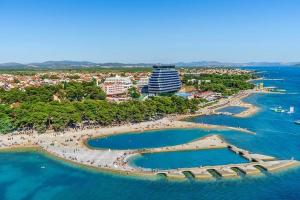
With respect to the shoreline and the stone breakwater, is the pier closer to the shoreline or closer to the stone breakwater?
the stone breakwater

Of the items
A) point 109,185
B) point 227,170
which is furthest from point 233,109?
point 109,185

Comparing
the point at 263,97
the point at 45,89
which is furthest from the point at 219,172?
the point at 263,97

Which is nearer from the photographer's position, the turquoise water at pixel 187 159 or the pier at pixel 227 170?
the pier at pixel 227 170

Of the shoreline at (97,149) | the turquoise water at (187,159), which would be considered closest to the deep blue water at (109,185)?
the shoreline at (97,149)

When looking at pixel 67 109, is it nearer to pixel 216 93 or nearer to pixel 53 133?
pixel 53 133

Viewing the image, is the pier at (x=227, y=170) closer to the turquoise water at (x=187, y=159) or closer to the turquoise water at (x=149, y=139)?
the turquoise water at (x=187, y=159)

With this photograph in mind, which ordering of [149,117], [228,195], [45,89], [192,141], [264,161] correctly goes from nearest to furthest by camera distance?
[228,195] < [264,161] < [192,141] < [149,117] < [45,89]
